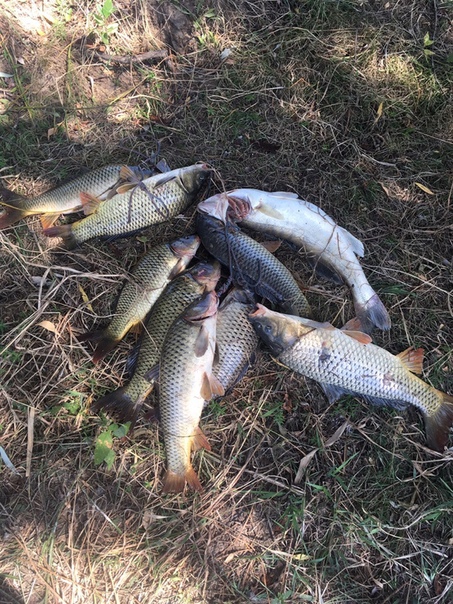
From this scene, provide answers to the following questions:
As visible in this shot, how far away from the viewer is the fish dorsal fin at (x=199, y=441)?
2658 millimetres

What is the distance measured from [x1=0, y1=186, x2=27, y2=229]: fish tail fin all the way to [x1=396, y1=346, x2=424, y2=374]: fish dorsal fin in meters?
2.90

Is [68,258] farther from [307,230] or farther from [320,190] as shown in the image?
[320,190]

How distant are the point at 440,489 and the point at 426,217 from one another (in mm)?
1982

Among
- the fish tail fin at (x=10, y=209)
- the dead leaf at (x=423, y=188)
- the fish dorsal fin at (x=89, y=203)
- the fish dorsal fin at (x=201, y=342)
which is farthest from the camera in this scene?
the dead leaf at (x=423, y=188)

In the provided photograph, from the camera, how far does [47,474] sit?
2887mm

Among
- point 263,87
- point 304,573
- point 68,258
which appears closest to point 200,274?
point 68,258

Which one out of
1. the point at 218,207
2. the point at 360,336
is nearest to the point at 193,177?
the point at 218,207

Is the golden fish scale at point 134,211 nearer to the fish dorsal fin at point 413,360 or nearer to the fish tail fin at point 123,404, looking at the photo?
the fish tail fin at point 123,404

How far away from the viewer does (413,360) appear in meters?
2.76

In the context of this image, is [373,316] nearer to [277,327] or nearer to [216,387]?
[277,327]

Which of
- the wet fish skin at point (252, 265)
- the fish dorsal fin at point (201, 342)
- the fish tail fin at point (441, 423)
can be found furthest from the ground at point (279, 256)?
the fish dorsal fin at point (201, 342)

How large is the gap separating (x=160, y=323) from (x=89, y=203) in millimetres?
1003

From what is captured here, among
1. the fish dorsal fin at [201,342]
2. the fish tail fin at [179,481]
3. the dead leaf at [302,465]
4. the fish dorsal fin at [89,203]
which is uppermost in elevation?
the fish dorsal fin at [89,203]

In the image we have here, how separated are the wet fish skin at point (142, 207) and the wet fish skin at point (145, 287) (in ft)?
0.81
